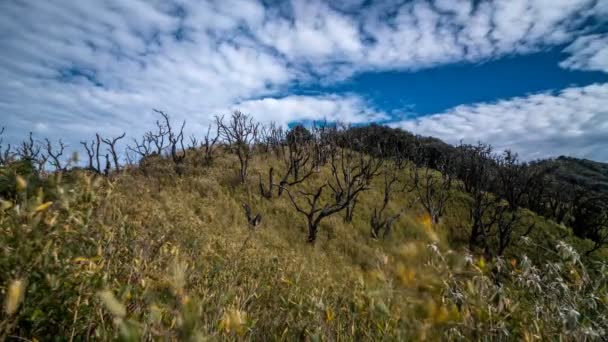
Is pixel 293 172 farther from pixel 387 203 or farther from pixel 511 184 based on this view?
pixel 511 184

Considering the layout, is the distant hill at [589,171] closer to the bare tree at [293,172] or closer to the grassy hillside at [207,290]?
the bare tree at [293,172]

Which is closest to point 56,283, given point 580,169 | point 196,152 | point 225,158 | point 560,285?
point 560,285

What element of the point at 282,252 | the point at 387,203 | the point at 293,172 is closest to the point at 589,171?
the point at 387,203

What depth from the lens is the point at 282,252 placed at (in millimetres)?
10336

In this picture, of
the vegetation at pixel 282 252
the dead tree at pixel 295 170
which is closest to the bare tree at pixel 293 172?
the dead tree at pixel 295 170

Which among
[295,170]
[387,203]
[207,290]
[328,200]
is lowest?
[387,203]

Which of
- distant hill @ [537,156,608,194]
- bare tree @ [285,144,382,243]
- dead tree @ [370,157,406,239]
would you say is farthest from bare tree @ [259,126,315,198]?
distant hill @ [537,156,608,194]

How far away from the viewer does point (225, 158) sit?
2295 cm

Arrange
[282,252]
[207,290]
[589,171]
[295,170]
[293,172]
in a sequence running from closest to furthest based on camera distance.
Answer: [207,290] < [282,252] < [295,170] < [293,172] < [589,171]

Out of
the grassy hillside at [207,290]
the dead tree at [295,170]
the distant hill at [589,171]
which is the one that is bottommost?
the distant hill at [589,171]

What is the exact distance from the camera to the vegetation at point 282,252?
119 cm

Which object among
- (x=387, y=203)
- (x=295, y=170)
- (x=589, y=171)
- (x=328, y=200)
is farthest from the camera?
(x=589, y=171)

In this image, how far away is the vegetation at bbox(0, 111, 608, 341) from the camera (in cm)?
119

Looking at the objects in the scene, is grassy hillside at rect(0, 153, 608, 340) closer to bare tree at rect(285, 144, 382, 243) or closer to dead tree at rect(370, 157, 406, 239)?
dead tree at rect(370, 157, 406, 239)
